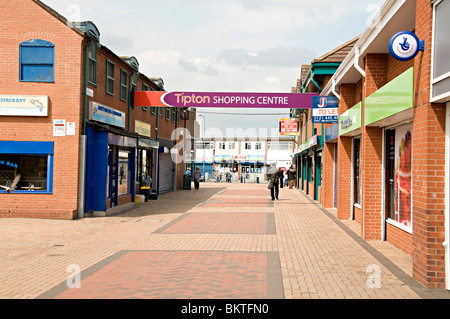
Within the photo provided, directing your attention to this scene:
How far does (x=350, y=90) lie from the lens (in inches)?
579

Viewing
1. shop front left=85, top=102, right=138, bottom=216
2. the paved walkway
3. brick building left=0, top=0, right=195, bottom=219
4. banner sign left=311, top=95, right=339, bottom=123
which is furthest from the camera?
banner sign left=311, top=95, right=339, bottom=123

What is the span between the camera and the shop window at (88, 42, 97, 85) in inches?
592

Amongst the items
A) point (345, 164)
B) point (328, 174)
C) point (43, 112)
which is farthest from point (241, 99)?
point (43, 112)

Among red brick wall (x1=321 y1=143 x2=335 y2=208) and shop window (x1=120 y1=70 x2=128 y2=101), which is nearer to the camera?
red brick wall (x1=321 y1=143 x2=335 y2=208)

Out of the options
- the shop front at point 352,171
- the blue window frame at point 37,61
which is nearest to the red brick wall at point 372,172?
the shop front at point 352,171

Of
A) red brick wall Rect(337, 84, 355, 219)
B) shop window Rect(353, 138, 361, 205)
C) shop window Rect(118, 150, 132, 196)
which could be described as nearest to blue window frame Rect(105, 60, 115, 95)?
shop window Rect(118, 150, 132, 196)

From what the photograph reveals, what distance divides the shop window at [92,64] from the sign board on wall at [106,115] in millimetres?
806

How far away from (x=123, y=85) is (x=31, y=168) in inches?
230

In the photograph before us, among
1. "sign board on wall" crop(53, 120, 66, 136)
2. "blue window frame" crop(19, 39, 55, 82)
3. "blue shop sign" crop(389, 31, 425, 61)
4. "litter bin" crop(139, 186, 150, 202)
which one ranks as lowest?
"litter bin" crop(139, 186, 150, 202)

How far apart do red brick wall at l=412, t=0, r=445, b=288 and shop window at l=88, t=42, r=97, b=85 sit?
1106 centimetres

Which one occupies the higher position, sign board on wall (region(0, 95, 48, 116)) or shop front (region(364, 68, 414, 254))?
sign board on wall (region(0, 95, 48, 116))

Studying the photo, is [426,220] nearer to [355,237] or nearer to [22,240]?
[355,237]

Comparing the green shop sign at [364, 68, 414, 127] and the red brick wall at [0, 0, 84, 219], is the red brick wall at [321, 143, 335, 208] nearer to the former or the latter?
the green shop sign at [364, 68, 414, 127]

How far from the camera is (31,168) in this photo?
14.4 metres
